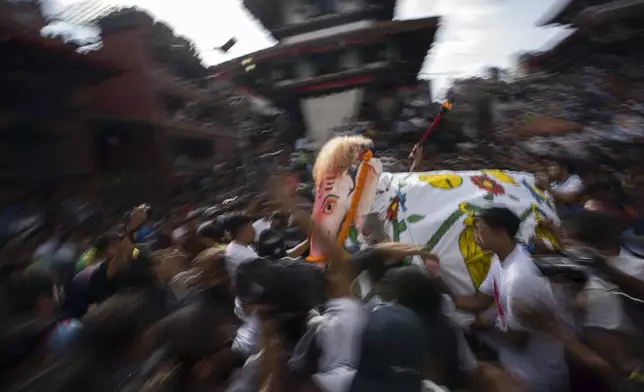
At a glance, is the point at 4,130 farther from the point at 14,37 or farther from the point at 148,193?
the point at 148,193

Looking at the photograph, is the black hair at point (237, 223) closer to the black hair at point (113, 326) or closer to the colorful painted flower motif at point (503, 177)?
the black hair at point (113, 326)

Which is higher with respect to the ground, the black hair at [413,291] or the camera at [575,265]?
the black hair at [413,291]

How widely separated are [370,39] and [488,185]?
24.4 feet

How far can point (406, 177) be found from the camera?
11.1 feet

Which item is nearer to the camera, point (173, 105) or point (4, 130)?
point (4, 130)

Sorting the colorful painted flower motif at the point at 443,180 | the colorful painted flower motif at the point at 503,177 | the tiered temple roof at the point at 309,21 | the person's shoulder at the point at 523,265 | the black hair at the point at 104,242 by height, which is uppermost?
the tiered temple roof at the point at 309,21

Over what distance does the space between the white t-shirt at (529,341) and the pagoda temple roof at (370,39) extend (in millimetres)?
8345

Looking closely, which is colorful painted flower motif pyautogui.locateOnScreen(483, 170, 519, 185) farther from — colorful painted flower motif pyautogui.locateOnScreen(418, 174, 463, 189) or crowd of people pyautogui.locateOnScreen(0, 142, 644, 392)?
crowd of people pyautogui.locateOnScreen(0, 142, 644, 392)

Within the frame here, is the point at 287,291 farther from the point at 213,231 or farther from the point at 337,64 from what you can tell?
the point at 337,64

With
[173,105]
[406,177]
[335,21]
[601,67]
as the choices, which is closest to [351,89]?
[335,21]

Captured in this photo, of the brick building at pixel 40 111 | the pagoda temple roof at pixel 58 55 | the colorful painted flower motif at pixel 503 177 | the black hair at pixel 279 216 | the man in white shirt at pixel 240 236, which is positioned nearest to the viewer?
the man in white shirt at pixel 240 236

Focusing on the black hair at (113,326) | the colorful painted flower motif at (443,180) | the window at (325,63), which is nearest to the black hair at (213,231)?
the colorful painted flower motif at (443,180)

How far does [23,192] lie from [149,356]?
6.07 metres

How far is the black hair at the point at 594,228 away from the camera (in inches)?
77.3
